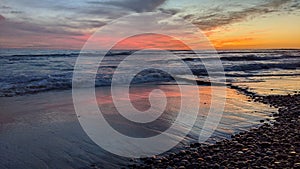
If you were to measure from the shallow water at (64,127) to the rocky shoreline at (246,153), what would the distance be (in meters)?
0.47

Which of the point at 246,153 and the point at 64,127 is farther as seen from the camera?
the point at 64,127

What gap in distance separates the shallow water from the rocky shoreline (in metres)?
0.47

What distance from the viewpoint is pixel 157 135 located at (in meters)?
6.28

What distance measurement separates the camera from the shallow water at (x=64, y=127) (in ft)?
15.6

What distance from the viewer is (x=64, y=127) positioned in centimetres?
673

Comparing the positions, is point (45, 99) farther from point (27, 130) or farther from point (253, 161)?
point (253, 161)

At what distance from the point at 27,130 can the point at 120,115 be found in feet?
8.93

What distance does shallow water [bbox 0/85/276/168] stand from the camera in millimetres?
4754

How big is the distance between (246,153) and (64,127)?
448 cm

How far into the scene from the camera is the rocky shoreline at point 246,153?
4.42 metres

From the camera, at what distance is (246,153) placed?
4.94 meters

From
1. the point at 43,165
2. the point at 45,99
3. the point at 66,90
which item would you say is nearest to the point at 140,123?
the point at 43,165

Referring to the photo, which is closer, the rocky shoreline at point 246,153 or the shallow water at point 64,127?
the rocky shoreline at point 246,153

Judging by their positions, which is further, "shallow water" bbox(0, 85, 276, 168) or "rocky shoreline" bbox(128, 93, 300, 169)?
"shallow water" bbox(0, 85, 276, 168)
